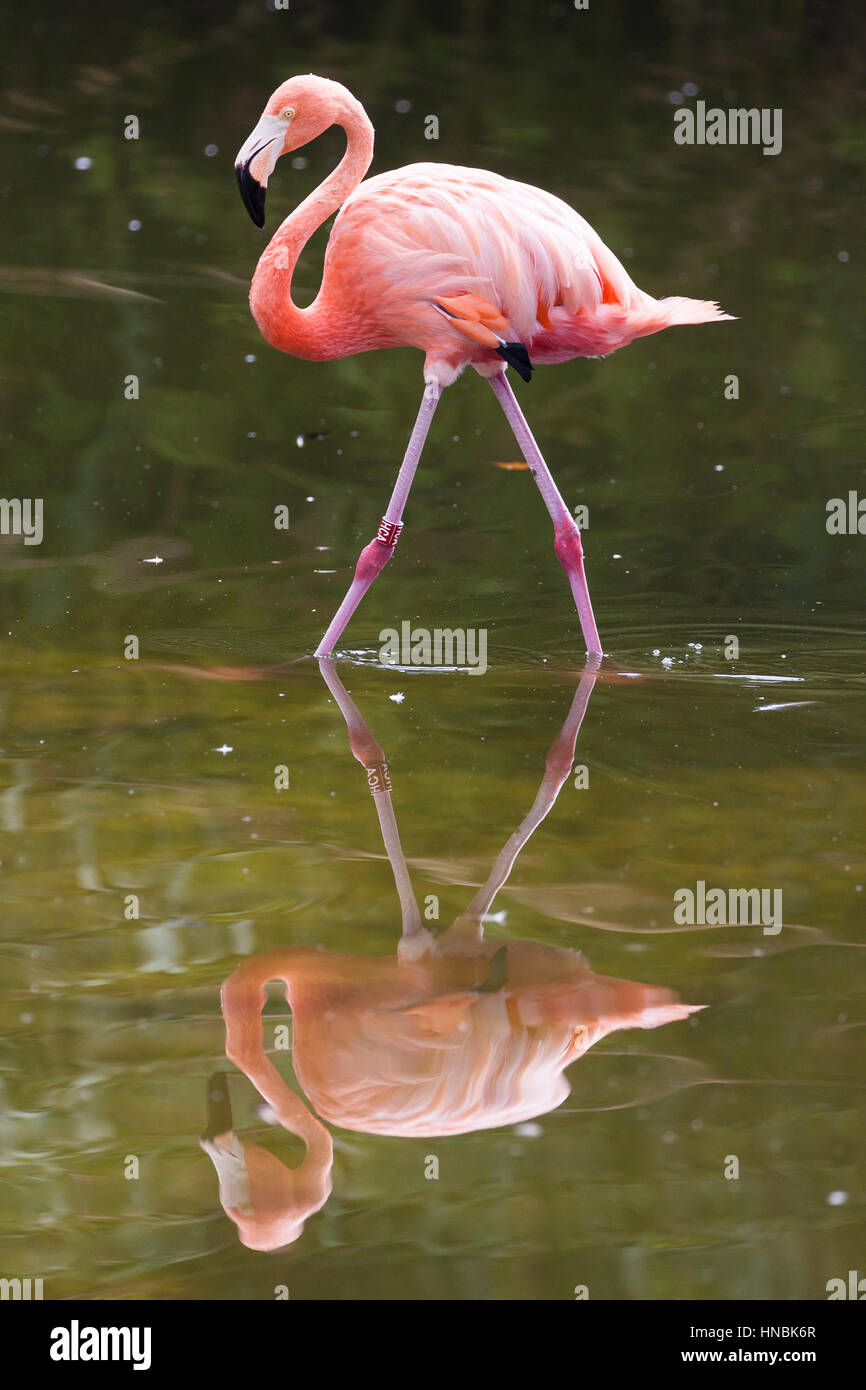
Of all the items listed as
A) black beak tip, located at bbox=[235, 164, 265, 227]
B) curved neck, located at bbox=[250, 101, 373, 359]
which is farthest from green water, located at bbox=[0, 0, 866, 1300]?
black beak tip, located at bbox=[235, 164, 265, 227]

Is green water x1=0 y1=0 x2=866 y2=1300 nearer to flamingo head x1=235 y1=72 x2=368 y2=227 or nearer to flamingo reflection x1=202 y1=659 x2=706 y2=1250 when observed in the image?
flamingo reflection x1=202 y1=659 x2=706 y2=1250

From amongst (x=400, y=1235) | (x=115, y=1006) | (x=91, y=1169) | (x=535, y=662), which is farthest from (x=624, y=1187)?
(x=535, y=662)

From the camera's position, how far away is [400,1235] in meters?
→ 2.88

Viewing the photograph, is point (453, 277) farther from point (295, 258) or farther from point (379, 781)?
point (379, 781)

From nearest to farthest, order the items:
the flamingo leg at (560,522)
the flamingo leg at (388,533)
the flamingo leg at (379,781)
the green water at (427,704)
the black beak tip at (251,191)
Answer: the green water at (427,704) → the flamingo leg at (379,781) → the black beak tip at (251,191) → the flamingo leg at (388,533) → the flamingo leg at (560,522)

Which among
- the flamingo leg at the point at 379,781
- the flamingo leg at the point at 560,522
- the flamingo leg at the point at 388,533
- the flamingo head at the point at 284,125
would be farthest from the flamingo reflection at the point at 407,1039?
the flamingo head at the point at 284,125

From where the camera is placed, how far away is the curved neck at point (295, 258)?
18.6 ft

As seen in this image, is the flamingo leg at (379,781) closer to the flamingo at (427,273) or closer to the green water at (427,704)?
the green water at (427,704)

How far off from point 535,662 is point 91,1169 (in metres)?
3.32

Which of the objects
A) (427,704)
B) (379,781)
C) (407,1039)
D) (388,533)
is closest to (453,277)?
(388,533)

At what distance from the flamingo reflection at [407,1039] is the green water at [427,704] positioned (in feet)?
0.15

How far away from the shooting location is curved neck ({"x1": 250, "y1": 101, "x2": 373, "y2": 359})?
5668 millimetres

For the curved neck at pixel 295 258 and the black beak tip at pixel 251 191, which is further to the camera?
the curved neck at pixel 295 258

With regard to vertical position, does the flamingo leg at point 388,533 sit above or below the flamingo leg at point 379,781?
above
